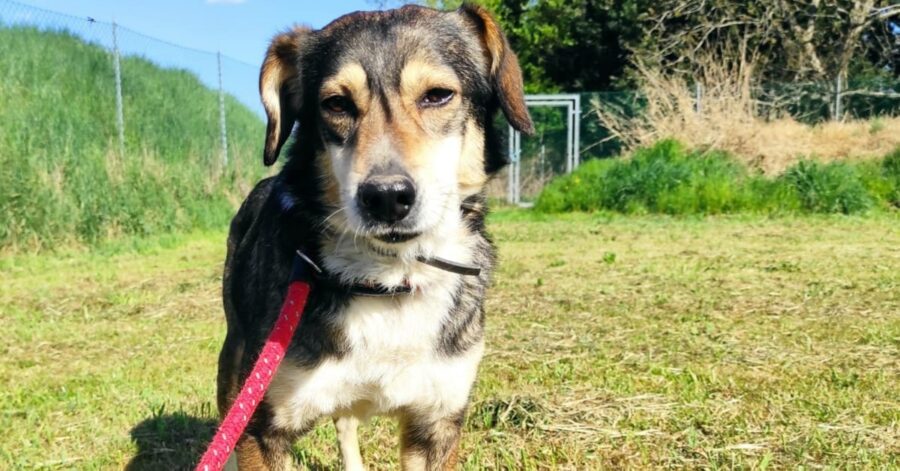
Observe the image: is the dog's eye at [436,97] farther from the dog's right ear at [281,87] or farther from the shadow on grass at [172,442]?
the shadow on grass at [172,442]

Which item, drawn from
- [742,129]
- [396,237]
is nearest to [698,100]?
[742,129]

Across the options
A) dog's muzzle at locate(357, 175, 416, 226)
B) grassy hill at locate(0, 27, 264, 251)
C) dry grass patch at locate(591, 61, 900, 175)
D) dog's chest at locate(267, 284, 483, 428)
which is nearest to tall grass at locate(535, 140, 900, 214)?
dry grass patch at locate(591, 61, 900, 175)

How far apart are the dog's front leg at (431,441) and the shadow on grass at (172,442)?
964mm

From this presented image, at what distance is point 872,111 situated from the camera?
1902 centimetres

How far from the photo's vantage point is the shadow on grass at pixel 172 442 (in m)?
3.68

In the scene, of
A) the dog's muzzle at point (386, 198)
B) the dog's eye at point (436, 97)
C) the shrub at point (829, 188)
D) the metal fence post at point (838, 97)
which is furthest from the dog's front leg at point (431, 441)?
the metal fence post at point (838, 97)

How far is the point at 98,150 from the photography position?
467 inches

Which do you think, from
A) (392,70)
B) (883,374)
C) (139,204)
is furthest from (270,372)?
(139,204)

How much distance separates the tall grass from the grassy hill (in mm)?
6867

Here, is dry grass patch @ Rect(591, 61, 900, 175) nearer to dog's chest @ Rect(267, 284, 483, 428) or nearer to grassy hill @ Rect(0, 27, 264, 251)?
grassy hill @ Rect(0, 27, 264, 251)

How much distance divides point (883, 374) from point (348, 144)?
3.48 meters

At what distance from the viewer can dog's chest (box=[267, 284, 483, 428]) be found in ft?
8.82

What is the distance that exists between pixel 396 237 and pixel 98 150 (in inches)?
418

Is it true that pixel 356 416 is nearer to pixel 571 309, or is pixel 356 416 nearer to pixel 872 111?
pixel 571 309
